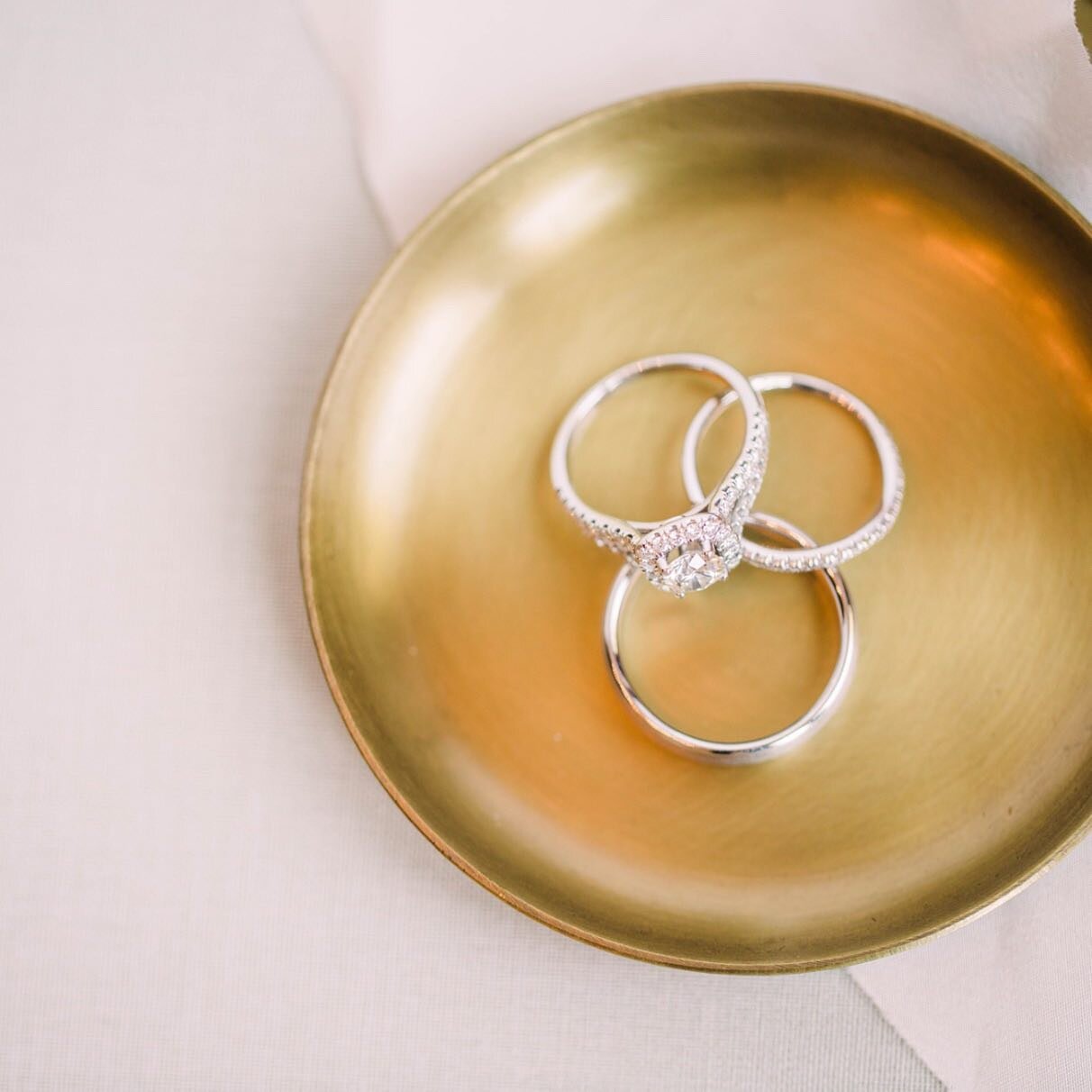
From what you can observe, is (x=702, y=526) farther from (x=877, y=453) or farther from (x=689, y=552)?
(x=877, y=453)

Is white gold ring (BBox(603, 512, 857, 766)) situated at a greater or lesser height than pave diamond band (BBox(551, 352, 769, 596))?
lesser

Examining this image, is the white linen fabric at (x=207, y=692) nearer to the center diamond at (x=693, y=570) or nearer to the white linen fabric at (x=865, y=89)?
the white linen fabric at (x=865, y=89)

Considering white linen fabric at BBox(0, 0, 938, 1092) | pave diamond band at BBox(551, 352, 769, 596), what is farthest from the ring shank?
white linen fabric at BBox(0, 0, 938, 1092)

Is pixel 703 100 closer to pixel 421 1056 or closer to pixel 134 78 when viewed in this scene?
pixel 134 78

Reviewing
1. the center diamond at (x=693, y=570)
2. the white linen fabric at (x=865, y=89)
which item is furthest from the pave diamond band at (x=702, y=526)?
the white linen fabric at (x=865, y=89)

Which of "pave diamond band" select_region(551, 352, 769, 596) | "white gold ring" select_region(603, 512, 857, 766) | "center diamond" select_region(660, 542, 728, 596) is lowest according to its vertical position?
"white gold ring" select_region(603, 512, 857, 766)

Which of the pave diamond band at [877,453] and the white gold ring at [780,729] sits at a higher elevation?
the pave diamond band at [877,453]

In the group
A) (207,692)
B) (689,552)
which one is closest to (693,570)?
(689,552)

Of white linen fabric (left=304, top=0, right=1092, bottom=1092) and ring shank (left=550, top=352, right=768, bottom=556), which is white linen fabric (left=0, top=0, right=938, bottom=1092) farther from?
ring shank (left=550, top=352, right=768, bottom=556)
